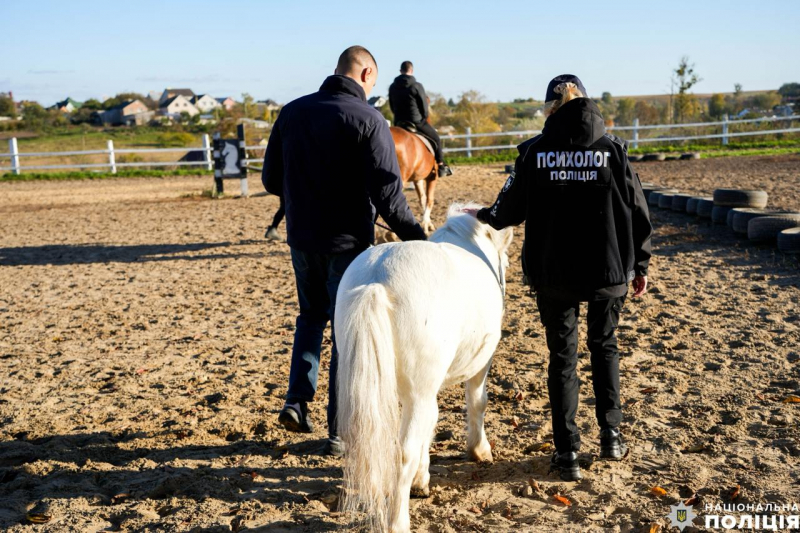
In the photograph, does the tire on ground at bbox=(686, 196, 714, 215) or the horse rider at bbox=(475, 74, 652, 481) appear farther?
the tire on ground at bbox=(686, 196, 714, 215)

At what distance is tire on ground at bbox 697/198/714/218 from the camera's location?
1082cm

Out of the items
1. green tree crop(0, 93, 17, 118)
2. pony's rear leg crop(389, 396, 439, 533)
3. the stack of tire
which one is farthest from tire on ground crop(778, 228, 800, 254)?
green tree crop(0, 93, 17, 118)

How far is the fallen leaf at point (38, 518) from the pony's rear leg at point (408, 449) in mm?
1618

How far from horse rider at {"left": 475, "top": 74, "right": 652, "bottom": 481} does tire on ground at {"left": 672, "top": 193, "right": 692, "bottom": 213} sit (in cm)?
879

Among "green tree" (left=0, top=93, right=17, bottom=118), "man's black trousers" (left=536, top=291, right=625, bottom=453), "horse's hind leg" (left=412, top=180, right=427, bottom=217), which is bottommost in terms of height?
"man's black trousers" (left=536, top=291, right=625, bottom=453)

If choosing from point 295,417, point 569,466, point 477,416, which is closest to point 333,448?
point 295,417

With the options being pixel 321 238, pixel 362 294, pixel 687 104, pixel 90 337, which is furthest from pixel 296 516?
pixel 687 104

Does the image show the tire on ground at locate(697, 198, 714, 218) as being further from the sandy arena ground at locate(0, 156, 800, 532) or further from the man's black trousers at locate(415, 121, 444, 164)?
the man's black trousers at locate(415, 121, 444, 164)

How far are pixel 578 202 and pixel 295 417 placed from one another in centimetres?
194

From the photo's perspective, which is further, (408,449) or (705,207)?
(705,207)

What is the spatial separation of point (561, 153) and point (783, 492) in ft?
6.25

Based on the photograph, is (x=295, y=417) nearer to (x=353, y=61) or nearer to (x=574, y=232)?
(x=574, y=232)

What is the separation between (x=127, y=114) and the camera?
8919 centimetres

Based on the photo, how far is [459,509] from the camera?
3.31 meters
